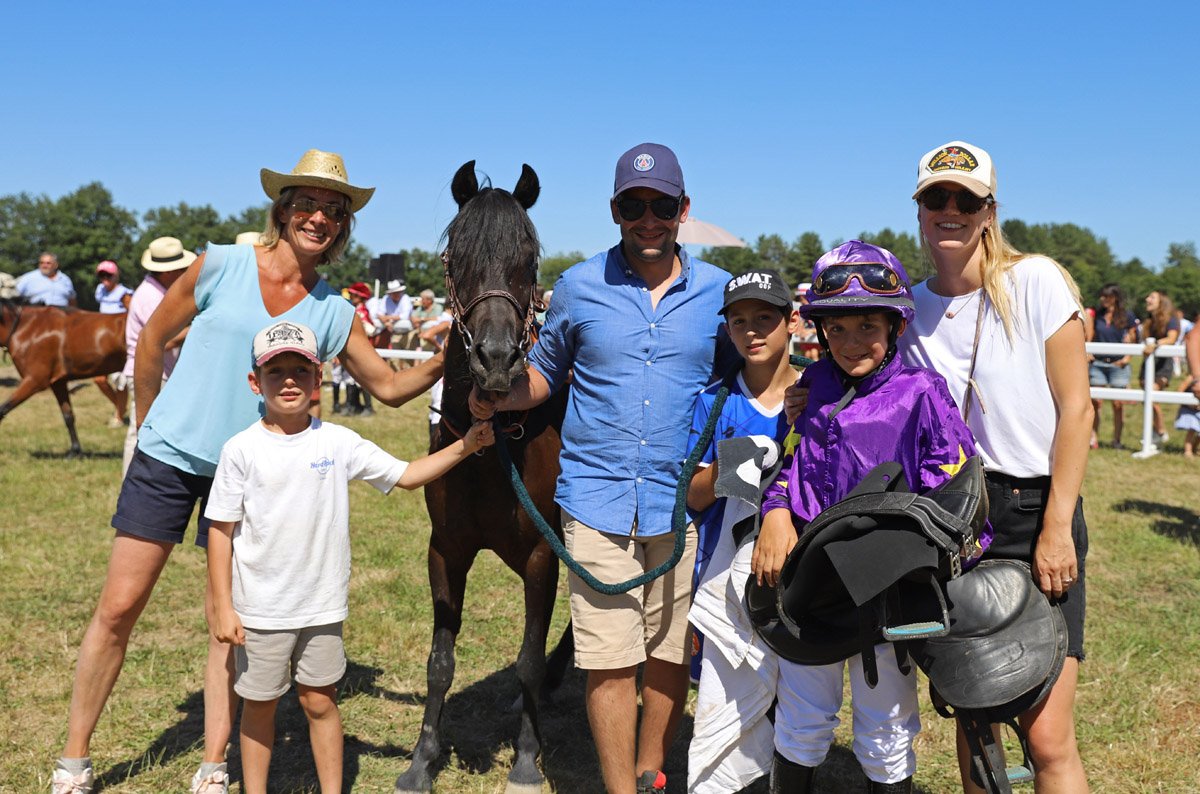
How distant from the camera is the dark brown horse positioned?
11.1 metres

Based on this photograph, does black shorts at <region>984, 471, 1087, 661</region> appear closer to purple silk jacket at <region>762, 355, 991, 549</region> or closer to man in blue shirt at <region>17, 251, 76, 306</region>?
purple silk jacket at <region>762, 355, 991, 549</region>

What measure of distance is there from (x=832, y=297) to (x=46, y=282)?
52.9ft

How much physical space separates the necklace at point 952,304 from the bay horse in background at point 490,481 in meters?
1.30

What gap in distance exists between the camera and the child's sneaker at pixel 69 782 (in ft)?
10.4

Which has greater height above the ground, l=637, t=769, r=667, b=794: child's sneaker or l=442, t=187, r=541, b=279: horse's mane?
l=442, t=187, r=541, b=279: horse's mane

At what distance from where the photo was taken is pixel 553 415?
3.55 metres

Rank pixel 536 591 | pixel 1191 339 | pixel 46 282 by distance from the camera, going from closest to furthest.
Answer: pixel 536 591 → pixel 1191 339 → pixel 46 282

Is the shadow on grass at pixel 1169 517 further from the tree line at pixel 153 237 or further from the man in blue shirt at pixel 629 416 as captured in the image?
the tree line at pixel 153 237

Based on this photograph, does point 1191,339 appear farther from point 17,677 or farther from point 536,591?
point 17,677

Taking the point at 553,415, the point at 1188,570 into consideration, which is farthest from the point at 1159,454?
the point at 553,415

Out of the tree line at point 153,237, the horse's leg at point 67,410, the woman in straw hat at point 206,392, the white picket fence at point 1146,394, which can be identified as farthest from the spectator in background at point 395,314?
the tree line at point 153,237

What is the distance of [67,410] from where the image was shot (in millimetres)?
10727

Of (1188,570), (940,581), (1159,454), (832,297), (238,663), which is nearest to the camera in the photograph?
(940,581)

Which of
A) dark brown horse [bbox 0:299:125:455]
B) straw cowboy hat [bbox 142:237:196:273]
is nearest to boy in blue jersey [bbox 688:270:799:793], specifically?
straw cowboy hat [bbox 142:237:196:273]
